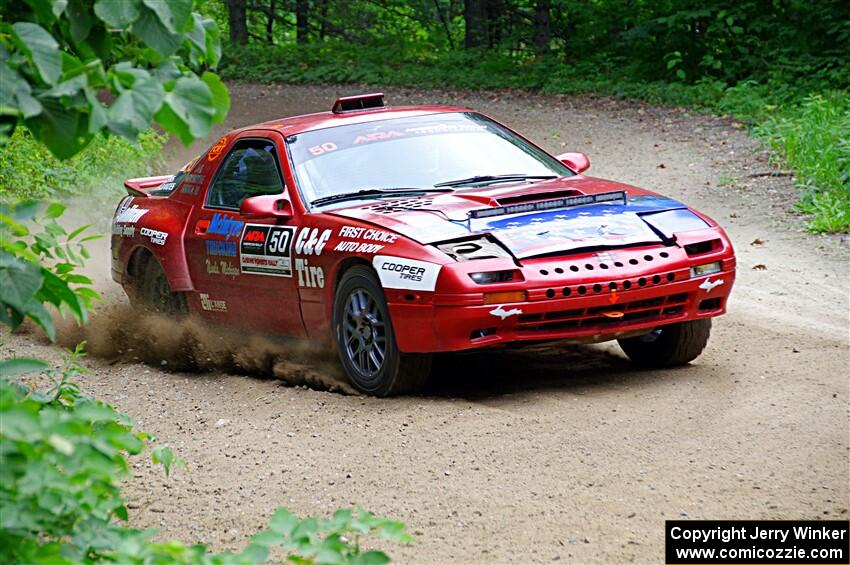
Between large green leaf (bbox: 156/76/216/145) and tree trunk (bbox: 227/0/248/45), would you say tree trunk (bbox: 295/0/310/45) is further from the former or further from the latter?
large green leaf (bbox: 156/76/216/145)

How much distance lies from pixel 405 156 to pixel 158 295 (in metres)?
2.32

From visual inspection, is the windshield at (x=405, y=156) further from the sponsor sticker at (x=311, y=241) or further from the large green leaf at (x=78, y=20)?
the large green leaf at (x=78, y=20)

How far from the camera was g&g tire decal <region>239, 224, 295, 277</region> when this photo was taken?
7.37 meters

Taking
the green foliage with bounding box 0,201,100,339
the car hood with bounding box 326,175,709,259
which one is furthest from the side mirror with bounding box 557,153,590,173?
the green foliage with bounding box 0,201,100,339

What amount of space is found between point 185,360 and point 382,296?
2.27 m

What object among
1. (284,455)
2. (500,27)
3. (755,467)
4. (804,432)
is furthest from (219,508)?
(500,27)

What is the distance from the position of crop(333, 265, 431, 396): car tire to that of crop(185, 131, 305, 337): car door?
1.74ft

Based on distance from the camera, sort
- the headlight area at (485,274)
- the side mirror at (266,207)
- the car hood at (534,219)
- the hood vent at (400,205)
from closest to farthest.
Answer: the headlight area at (485,274) < the car hood at (534,219) < the hood vent at (400,205) < the side mirror at (266,207)

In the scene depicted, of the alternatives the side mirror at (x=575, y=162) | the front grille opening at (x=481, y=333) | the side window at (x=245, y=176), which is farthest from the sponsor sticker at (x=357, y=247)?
the side mirror at (x=575, y=162)

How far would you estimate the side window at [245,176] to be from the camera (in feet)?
25.8

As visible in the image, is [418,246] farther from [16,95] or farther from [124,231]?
[16,95]

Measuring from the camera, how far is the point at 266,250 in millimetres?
7535

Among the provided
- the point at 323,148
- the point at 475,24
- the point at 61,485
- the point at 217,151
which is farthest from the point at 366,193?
the point at 475,24

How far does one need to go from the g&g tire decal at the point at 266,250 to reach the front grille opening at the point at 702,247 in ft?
7.46
